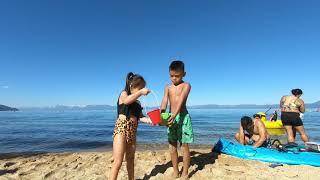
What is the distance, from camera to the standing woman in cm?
976

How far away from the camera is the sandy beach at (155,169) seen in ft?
20.5

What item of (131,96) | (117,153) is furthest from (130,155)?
(131,96)

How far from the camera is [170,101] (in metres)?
5.95

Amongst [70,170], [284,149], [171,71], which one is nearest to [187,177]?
[171,71]

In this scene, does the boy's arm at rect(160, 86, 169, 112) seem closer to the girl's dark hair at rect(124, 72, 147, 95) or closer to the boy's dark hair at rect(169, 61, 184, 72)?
the boy's dark hair at rect(169, 61, 184, 72)

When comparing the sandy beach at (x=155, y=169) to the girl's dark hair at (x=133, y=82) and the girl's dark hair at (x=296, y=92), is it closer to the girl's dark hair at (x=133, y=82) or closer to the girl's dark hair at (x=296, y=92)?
the girl's dark hair at (x=133, y=82)

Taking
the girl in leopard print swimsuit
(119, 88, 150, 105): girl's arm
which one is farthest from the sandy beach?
(119, 88, 150, 105): girl's arm

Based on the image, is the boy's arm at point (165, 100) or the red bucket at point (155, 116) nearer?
the red bucket at point (155, 116)

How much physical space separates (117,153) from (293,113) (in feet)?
23.3

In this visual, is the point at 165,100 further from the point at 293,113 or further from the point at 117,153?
the point at 293,113

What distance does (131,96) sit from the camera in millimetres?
4719

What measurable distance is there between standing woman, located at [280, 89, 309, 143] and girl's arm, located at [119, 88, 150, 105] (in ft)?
22.8

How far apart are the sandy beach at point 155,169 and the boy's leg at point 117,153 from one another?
132 cm

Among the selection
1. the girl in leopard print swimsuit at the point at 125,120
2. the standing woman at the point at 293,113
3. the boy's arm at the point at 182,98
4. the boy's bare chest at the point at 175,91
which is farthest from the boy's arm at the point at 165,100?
the standing woman at the point at 293,113
